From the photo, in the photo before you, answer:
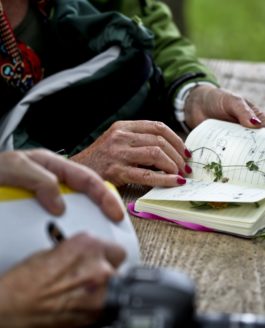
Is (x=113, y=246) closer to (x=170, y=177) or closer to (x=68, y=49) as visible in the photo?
(x=170, y=177)

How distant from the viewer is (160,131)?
1727 mm

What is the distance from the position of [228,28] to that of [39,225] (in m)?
4.81

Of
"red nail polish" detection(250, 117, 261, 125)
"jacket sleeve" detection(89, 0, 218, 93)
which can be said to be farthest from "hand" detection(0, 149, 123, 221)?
"jacket sleeve" detection(89, 0, 218, 93)

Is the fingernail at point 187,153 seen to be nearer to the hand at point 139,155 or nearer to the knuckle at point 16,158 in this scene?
the hand at point 139,155

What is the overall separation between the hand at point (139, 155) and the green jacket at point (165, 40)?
538mm

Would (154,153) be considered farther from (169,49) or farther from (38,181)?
(169,49)

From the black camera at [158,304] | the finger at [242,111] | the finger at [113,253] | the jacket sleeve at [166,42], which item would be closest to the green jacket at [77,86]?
the jacket sleeve at [166,42]

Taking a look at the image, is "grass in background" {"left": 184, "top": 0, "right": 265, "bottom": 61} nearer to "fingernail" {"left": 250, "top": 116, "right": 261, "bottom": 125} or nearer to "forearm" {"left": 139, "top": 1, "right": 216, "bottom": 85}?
"forearm" {"left": 139, "top": 1, "right": 216, "bottom": 85}

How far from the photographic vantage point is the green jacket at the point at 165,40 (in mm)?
2271

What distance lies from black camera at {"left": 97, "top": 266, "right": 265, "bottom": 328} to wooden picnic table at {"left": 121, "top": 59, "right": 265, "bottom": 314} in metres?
0.28

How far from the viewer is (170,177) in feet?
5.40

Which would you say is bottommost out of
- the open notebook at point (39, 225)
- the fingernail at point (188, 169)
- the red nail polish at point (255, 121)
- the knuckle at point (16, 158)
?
the fingernail at point (188, 169)

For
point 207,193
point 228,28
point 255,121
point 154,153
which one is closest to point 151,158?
point 154,153

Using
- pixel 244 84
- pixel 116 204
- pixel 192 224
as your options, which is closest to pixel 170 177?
pixel 192 224
